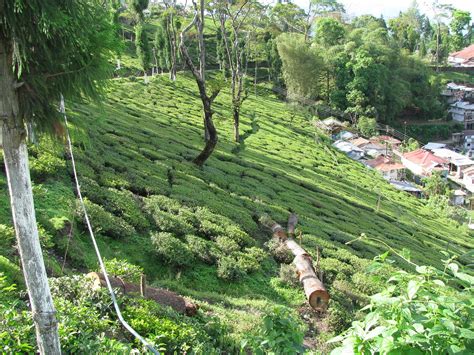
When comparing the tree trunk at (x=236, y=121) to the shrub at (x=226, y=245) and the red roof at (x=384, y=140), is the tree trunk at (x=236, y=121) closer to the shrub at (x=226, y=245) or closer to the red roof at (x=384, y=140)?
the shrub at (x=226, y=245)

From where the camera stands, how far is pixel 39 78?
13.8 feet

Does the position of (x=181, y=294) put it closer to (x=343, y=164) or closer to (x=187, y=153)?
(x=187, y=153)

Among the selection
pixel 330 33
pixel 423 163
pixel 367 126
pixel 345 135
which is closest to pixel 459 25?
pixel 330 33

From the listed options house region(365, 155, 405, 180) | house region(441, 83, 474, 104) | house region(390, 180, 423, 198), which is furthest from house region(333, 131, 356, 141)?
house region(441, 83, 474, 104)

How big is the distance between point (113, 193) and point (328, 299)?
661 centimetres

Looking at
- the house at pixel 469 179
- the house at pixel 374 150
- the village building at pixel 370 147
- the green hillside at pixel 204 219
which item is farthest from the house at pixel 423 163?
the green hillside at pixel 204 219

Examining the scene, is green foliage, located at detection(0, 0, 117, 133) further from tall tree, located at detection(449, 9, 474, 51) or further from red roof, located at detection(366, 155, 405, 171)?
tall tree, located at detection(449, 9, 474, 51)

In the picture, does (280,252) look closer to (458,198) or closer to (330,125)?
(458,198)

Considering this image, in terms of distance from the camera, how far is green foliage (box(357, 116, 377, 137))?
207ft

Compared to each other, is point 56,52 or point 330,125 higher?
point 56,52

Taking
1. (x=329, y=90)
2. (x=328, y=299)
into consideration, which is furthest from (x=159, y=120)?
(x=329, y=90)

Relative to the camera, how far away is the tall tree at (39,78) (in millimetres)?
3887

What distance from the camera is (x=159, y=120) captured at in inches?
1205

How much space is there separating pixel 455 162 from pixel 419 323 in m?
61.5
